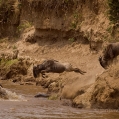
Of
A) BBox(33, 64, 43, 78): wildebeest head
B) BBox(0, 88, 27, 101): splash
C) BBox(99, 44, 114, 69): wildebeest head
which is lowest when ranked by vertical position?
BBox(0, 88, 27, 101): splash

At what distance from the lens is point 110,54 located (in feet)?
51.2

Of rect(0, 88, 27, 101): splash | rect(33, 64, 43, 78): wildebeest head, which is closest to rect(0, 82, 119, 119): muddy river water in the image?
rect(0, 88, 27, 101): splash

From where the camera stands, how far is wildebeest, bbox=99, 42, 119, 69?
15.5m

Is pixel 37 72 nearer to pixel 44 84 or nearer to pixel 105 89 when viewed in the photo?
pixel 44 84

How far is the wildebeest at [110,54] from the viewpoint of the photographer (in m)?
15.5

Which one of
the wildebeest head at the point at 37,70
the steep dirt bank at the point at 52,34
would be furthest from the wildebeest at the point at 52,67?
the steep dirt bank at the point at 52,34

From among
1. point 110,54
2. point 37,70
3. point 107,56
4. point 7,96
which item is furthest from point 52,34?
point 7,96

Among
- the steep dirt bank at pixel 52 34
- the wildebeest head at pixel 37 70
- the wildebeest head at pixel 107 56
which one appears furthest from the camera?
the steep dirt bank at pixel 52 34

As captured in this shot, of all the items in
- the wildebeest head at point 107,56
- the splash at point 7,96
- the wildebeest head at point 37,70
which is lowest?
the splash at point 7,96

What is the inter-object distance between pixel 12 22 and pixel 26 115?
56.9 feet

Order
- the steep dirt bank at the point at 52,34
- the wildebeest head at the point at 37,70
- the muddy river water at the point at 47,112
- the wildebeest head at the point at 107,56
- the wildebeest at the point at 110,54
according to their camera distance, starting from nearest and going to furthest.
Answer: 1. the muddy river water at the point at 47,112
2. the wildebeest at the point at 110,54
3. the wildebeest head at the point at 107,56
4. the wildebeest head at the point at 37,70
5. the steep dirt bank at the point at 52,34

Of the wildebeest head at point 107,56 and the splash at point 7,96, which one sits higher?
the wildebeest head at point 107,56

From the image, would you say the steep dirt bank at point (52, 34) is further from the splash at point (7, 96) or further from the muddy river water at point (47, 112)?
the muddy river water at point (47, 112)

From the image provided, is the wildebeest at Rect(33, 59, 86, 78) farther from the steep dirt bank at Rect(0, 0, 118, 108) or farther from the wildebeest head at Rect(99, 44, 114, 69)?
the wildebeest head at Rect(99, 44, 114, 69)
